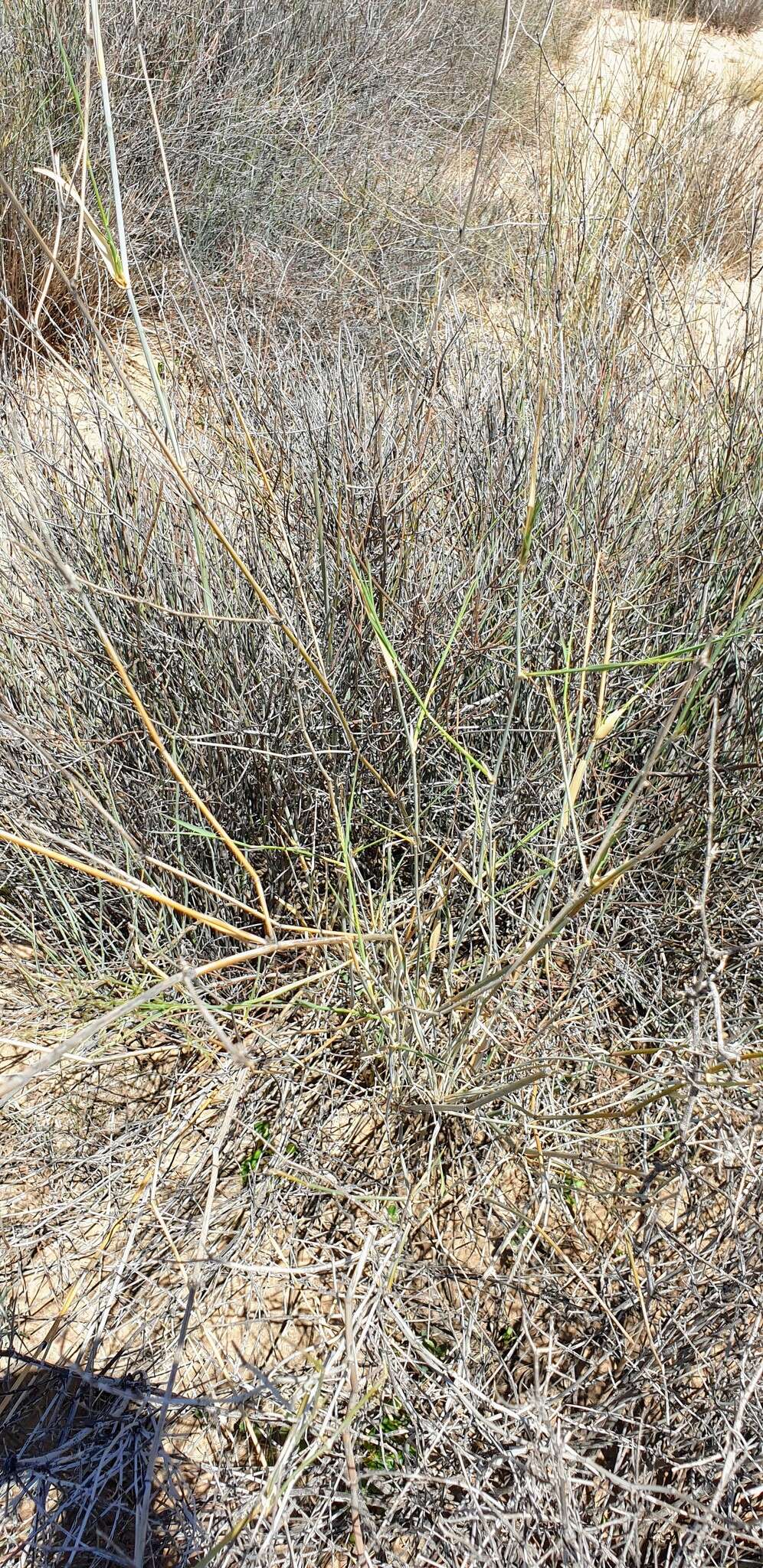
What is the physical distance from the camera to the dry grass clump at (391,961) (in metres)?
0.94

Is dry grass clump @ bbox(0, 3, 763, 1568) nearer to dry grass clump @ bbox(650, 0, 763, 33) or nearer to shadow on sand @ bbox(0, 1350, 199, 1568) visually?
shadow on sand @ bbox(0, 1350, 199, 1568)

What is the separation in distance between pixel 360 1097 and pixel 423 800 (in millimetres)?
491

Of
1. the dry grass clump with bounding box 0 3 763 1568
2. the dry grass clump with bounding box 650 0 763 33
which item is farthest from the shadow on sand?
the dry grass clump with bounding box 650 0 763 33

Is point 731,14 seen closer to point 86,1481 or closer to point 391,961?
point 391,961

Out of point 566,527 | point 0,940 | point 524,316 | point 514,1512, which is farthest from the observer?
point 524,316

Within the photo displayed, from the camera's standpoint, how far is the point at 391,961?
1.25 metres

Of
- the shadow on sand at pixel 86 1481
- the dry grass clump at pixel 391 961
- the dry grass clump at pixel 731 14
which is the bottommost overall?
the shadow on sand at pixel 86 1481

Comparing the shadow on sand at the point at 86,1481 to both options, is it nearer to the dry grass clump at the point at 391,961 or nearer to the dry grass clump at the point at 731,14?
the dry grass clump at the point at 391,961

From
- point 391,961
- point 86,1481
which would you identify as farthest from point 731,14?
point 86,1481

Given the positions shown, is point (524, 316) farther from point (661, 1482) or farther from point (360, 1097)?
point (661, 1482)

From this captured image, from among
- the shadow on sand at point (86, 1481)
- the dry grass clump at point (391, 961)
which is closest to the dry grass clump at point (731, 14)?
the dry grass clump at point (391, 961)

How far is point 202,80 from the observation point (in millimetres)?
Answer: 3234

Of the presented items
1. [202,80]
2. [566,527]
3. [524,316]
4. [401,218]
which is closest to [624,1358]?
[566,527]

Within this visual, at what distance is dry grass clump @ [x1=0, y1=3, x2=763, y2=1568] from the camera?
36.9 inches
